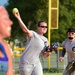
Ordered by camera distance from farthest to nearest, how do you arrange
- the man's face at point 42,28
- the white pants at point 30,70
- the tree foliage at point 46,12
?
the tree foliage at point 46,12
the man's face at point 42,28
the white pants at point 30,70

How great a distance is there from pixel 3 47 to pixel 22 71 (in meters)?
5.63

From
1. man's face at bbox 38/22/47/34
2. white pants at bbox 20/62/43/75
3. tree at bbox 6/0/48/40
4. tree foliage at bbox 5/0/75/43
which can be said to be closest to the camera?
white pants at bbox 20/62/43/75

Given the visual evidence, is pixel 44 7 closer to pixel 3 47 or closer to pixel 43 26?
pixel 43 26

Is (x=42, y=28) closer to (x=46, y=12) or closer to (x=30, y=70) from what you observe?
(x=30, y=70)

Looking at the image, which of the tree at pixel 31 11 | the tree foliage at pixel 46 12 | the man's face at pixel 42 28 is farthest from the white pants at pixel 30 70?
the tree foliage at pixel 46 12

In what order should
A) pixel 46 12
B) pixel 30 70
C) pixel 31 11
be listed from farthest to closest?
pixel 31 11 → pixel 46 12 → pixel 30 70

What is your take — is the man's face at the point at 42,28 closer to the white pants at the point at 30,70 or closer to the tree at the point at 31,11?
the white pants at the point at 30,70

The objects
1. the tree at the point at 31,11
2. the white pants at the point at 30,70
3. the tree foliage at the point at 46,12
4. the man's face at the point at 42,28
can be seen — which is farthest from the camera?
the tree foliage at the point at 46,12

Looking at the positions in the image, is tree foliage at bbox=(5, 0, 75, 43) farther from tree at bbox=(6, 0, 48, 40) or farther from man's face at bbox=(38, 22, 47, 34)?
man's face at bbox=(38, 22, 47, 34)

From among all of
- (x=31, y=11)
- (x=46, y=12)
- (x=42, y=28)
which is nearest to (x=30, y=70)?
(x=42, y=28)

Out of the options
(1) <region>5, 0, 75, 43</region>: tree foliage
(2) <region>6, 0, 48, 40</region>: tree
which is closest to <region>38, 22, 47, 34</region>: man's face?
(2) <region>6, 0, 48, 40</region>: tree

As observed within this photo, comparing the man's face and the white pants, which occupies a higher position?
the man's face

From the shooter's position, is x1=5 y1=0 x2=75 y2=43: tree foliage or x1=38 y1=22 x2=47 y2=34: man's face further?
x1=5 y1=0 x2=75 y2=43: tree foliage

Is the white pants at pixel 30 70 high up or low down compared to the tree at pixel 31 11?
down
